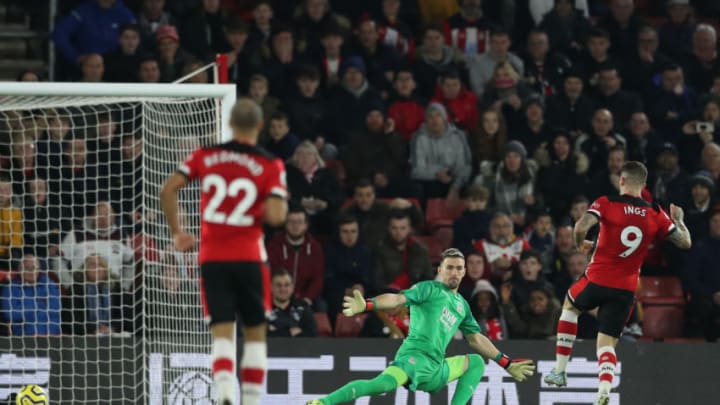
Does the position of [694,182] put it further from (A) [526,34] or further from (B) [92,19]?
(B) [92,19]

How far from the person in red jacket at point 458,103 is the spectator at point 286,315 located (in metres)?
3.79

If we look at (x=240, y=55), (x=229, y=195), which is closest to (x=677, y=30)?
(x=240, y=55)

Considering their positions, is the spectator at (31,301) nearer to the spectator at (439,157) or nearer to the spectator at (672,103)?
the spectator at (439,157)

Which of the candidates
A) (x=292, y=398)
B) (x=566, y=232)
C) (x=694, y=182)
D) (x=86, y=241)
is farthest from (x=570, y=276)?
(x=86, y=241)

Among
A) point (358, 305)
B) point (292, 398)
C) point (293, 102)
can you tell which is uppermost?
point (293, 102)

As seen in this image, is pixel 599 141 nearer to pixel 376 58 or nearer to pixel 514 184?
pixel 514 184

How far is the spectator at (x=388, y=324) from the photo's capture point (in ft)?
46.6

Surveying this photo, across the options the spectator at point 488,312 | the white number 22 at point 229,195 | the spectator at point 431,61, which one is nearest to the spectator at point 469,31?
the spectator at point 431,61

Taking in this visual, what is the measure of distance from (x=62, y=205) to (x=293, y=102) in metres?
4.00

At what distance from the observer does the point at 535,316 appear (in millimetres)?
14742

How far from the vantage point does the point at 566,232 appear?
15.7m

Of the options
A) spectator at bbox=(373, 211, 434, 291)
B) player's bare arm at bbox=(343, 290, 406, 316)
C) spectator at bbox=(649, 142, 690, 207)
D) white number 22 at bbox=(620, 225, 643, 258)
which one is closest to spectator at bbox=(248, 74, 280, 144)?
spectator at bbox=(373, 211, 434, 291)

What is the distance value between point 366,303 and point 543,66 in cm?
742

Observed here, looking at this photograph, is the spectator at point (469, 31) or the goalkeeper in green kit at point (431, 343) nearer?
the goalkeeper in green kit at point (431, 343)
